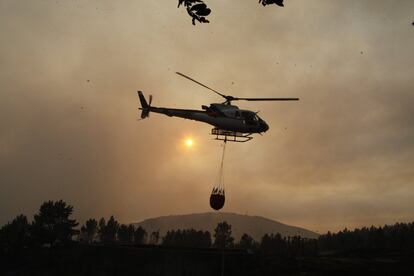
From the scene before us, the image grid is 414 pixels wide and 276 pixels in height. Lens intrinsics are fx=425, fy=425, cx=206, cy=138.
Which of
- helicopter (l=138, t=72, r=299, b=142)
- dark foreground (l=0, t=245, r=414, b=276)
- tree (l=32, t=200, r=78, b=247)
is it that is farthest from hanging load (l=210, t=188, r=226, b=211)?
tree (l=32, t=200, r=78, b=247)

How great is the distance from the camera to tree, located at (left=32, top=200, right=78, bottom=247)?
319 feet

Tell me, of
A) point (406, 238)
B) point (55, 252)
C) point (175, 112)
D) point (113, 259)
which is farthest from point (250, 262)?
point (406, 238)

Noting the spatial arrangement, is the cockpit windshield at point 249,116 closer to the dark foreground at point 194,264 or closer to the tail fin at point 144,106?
the tail fin at point 144,106

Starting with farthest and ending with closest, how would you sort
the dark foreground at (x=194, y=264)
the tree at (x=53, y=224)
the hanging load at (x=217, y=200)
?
the tree at (x=53, y=224)
the dark foreground at (x=194, y=264)
the hanging load at (x=217, y=200)

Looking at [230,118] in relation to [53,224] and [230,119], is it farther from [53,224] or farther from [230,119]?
[53,224]

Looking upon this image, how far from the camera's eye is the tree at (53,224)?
97250mm

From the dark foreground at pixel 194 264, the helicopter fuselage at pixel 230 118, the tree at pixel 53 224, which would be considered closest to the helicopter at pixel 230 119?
the helicopter fuselage at pixel 230 118

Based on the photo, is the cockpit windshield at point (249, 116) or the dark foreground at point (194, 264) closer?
the cockpit windshield at point (249, 116)

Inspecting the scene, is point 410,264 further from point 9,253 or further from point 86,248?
point 9,253

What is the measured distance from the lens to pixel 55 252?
88.6m

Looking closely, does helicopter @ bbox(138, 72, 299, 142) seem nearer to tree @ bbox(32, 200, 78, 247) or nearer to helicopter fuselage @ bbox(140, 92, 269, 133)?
helicopter fuselage @ bbox(140, 92, 269, 133)

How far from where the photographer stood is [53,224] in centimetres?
10144

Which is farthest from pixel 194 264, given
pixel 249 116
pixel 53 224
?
pixel 53 224

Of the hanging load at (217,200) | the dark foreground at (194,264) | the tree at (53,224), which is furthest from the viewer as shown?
the tree at (53,224)
